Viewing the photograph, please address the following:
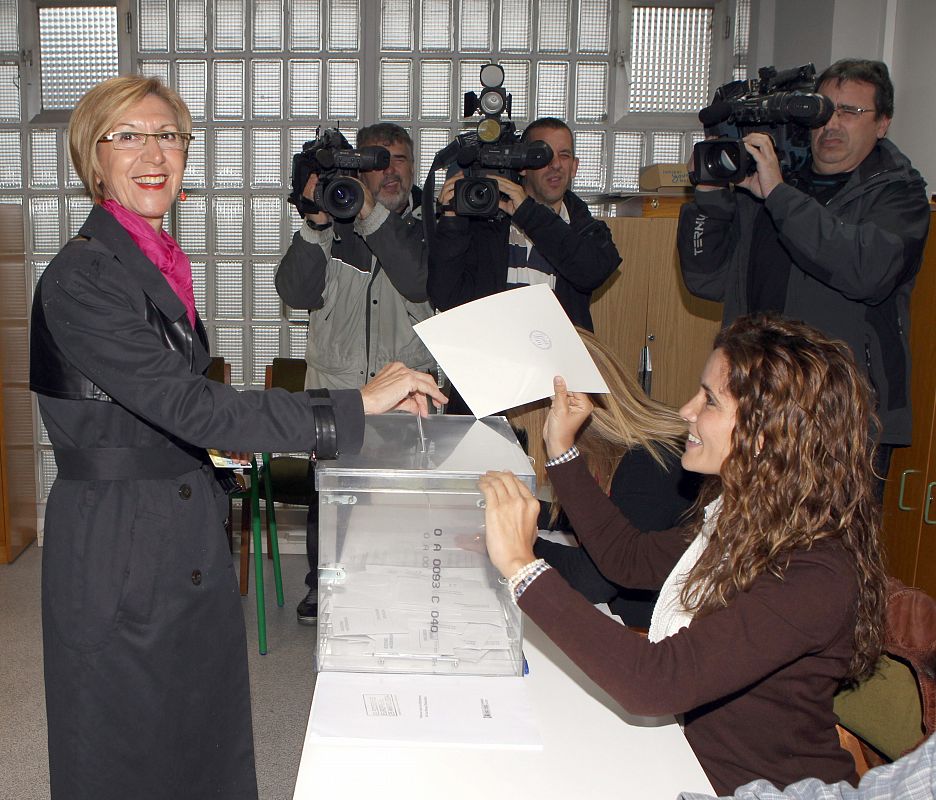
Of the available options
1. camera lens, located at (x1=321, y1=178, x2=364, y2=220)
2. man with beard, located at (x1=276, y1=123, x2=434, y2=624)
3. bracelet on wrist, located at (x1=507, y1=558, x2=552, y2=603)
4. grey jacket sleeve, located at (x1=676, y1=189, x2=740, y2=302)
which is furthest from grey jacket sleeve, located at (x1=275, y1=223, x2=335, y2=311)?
bracelet on wrist, located at (x1=507, y1=558, x2=552, y2=603)

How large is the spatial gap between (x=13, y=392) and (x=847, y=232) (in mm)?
3611

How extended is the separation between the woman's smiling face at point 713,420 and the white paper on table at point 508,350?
167mm

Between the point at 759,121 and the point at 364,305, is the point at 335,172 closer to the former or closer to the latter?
the point at 364,305

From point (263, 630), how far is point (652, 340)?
6.39 feet

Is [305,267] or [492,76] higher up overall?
[492,76]

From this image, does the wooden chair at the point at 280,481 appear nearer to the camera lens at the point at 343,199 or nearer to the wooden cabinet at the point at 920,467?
the camera lens at the point at 343,199

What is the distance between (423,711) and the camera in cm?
122

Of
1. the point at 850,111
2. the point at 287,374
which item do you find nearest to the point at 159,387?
the point at 850,111

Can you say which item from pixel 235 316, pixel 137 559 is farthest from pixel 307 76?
pixel 137 559

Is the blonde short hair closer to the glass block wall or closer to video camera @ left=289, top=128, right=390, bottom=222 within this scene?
video camera @ left=289, top=128, right=390, bottom=222

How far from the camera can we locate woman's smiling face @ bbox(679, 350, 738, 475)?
1.35m

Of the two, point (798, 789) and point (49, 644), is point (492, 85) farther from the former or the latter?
point (798, 789)

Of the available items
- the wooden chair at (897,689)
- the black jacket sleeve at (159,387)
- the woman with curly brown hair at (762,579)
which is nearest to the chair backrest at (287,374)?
the black jacket sleeve at (159,387)

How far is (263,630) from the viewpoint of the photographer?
129 inches
